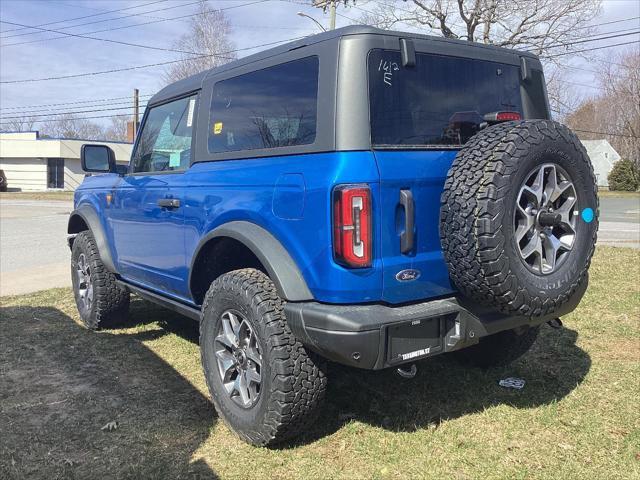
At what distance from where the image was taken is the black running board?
3.85 m

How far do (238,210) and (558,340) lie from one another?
3.13m

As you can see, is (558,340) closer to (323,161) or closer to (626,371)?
(626,371)

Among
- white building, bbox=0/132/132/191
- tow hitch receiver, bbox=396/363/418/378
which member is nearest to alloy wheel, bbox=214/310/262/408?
tow hitch receiver, bbox=396/363/418/378

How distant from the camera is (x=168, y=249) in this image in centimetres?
395

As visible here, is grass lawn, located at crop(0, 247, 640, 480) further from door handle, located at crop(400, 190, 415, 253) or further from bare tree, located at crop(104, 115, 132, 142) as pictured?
bare tree, located at crop(104, 115, 132, 142)

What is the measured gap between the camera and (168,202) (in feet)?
12.6

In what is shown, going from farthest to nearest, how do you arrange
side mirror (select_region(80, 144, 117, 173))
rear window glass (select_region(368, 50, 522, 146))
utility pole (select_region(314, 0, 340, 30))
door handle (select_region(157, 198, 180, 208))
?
1. utility pole (select_region(314, 0, 340, 30))
2. side mirror (select_region(80, 144, 117, 173))
3. door handle (select_region(157, 198, 180, 208))
4. rear window glass (select_region(368, 50, 522, 146))

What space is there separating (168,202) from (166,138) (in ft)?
2.36

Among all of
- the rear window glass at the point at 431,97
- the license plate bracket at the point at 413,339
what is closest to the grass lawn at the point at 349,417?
the license plate bracket at the point at 413,339

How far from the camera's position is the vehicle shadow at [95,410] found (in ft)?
9.79

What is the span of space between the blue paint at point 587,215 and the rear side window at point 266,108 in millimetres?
1456

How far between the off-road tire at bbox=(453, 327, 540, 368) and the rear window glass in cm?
155

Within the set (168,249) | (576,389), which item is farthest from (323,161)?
(576,389)

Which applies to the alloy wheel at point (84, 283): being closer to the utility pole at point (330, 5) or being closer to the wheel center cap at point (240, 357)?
the wheel center cap at point (240, 357)
